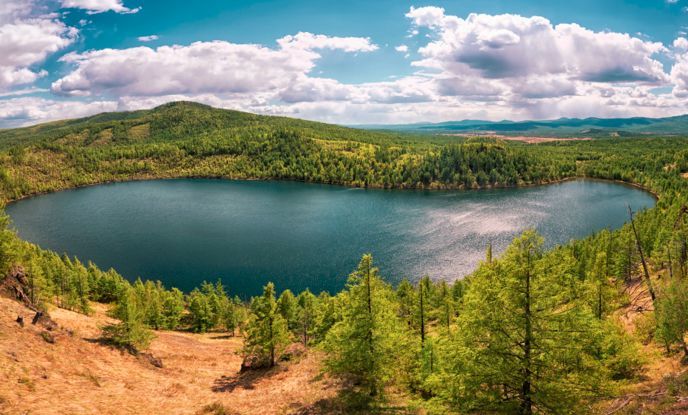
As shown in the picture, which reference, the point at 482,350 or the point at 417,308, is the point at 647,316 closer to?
the point at 417,308

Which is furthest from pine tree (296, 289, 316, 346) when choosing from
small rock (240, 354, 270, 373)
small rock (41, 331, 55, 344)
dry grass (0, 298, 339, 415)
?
small rock (41, 331, 55, 344)

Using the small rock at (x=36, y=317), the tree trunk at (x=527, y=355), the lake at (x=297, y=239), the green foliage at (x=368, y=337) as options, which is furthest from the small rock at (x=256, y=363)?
the lake at (x=297, y=239)

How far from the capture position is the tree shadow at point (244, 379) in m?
43.3

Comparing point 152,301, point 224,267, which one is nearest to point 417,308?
point 152,301

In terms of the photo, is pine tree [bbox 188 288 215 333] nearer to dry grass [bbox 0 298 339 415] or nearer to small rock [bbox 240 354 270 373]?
dry grass [bbox 0 298 339 415]

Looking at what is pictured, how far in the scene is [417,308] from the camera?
48875mm

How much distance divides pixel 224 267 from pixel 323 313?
65.6 m

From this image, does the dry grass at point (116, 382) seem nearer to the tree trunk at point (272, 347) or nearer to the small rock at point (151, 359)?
the small rock at point (151, 359)

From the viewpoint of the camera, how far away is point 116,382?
37438 mm

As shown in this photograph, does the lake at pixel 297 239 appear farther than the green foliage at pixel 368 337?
Yes

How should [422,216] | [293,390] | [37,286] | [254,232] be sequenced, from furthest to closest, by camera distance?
[422,216], [254,232], [37,286], [293,390]

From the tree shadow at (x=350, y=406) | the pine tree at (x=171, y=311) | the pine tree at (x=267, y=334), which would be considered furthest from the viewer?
the pine tree at (x=171, y=311)

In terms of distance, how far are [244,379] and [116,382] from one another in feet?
45.5

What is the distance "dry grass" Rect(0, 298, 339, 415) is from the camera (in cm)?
2948
